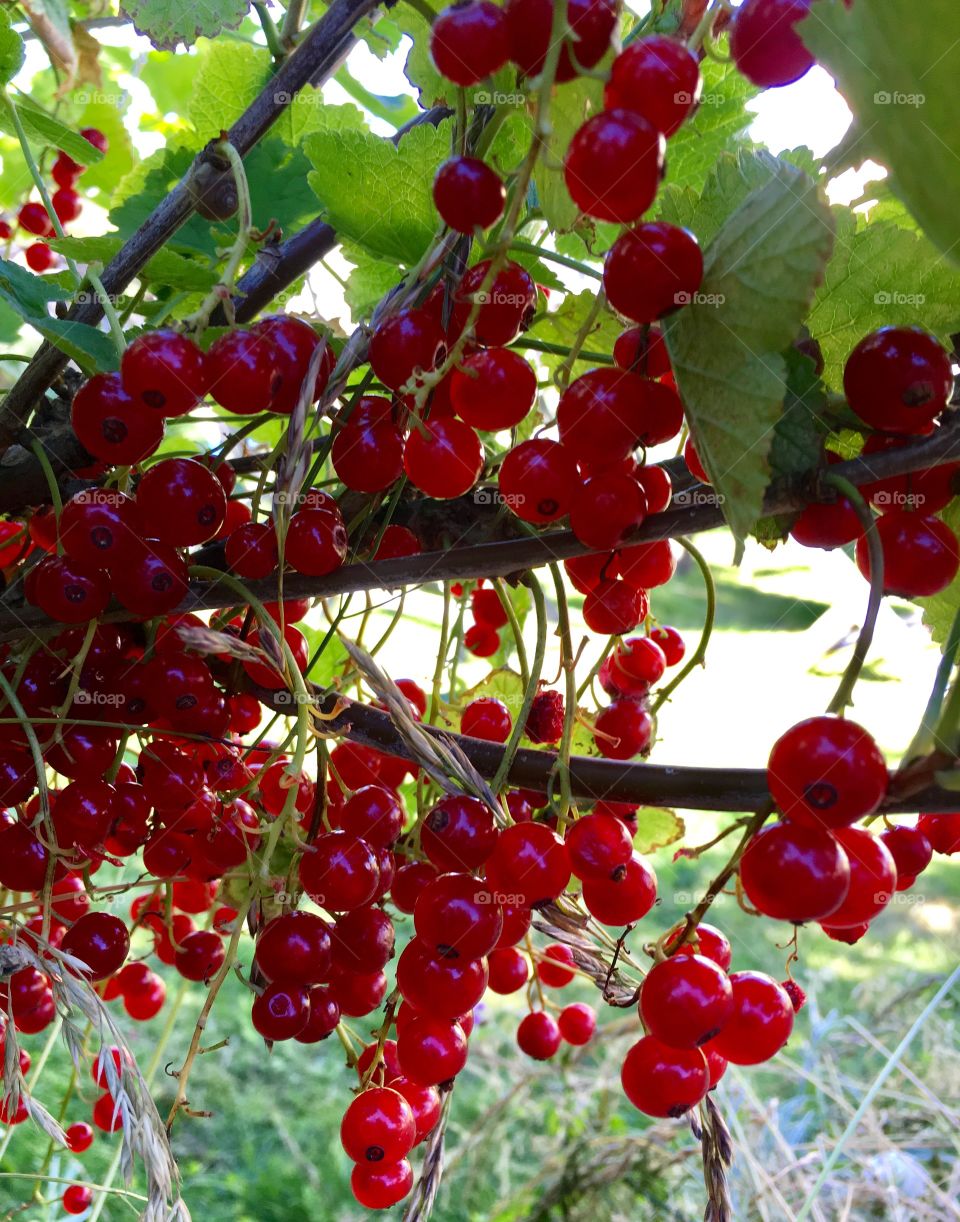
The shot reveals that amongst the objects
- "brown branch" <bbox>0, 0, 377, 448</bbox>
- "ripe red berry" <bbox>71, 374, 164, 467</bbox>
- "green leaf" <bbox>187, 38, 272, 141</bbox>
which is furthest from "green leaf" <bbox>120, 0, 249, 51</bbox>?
"ripe red berry" <bbox>71, 374, 164, 467</bbox>

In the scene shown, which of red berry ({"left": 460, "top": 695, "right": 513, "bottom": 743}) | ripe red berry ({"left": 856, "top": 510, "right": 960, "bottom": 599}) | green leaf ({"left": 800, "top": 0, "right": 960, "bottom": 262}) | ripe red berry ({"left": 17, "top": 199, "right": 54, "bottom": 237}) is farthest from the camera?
ripe red berry ({"left": 17, "top": 199, "right": 54, "bottom": 237})

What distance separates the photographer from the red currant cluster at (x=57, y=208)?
3.62ft

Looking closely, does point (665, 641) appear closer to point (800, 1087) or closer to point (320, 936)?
point (320, 936)

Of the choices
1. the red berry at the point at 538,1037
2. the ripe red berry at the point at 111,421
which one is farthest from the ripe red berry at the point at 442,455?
the red berry at the point at 538,1037

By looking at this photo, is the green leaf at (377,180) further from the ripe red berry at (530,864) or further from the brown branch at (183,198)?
the ripe red berry at (530,864)

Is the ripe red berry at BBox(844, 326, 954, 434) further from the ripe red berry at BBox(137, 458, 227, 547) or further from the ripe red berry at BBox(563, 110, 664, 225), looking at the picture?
the ripe red berry at BBox(137, 458, 227, 547)

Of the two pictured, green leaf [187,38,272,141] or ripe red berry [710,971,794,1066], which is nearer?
ripe red berry [710,971,794,1066]

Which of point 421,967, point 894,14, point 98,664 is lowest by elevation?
point 421,967

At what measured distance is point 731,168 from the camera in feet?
1.36

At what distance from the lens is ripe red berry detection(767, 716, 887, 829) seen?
34 centimetres

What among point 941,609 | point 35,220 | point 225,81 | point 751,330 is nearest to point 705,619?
point 941,609

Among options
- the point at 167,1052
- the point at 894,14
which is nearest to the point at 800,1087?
the point at 167,1052

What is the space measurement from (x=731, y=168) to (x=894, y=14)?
0.32ft

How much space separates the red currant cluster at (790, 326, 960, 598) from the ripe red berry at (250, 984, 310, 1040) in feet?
1.02
